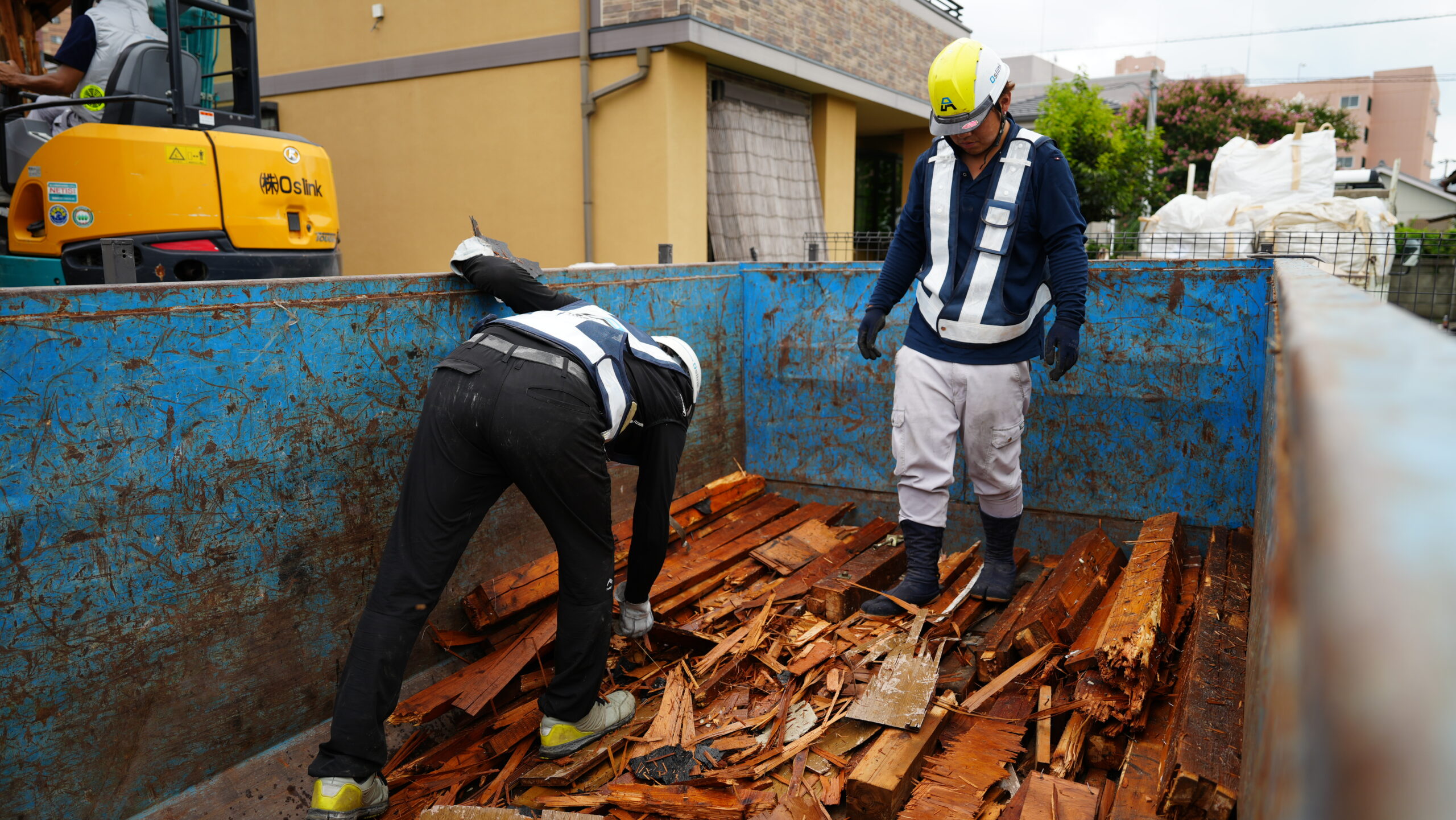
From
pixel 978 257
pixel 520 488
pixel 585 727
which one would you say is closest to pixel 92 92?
pixel 520 488

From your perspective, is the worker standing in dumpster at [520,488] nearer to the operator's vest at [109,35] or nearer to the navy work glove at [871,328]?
the navy work glove at [871,328]

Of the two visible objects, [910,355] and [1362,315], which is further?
[910,355]

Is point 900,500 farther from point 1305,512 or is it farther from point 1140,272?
point 1305,512

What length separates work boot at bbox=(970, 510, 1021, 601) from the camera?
4535mm

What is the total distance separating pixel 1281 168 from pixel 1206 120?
84.0ft

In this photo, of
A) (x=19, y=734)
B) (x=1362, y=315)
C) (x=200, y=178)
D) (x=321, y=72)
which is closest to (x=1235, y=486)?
(x=1362, y=315)

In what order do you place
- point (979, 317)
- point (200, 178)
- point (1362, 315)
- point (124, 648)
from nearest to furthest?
point (1362, 315) < point (124, 648) < point (979, 317) < point (200, 178)

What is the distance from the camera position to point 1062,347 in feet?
13.7

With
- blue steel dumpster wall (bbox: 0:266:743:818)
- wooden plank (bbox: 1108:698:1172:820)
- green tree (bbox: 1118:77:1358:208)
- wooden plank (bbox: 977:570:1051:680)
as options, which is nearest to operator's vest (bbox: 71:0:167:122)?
blue steel dumpster wall (bbox: 0:266:743:818)

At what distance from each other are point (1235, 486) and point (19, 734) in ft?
17.3

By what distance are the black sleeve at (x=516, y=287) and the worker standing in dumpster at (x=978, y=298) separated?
1735 mm

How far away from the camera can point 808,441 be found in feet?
19.6

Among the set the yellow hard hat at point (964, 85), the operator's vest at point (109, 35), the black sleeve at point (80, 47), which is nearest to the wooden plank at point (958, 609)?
the yellow hard hat at point (964, 85)

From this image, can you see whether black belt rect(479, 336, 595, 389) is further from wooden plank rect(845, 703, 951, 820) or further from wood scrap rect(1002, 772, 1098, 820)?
wood scrap rect(1002, 772, 1098, 820)
